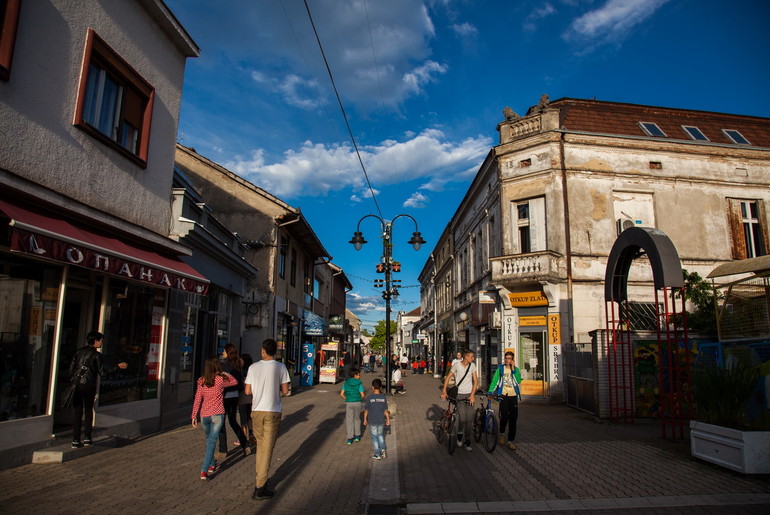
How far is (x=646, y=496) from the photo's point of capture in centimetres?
581

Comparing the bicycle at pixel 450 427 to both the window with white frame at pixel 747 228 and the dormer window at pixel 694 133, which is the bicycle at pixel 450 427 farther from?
the dormer window at pixel 694 133

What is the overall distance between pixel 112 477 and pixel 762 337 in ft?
35.4

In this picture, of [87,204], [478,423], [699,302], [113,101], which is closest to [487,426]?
[478,423]

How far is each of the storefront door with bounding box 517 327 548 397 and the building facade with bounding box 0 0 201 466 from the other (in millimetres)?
12104

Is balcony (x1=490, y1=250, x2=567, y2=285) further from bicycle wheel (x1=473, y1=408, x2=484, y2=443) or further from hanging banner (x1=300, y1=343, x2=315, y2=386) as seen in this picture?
hanging banner (x1=300, y1=343, x2=315, y2=386)

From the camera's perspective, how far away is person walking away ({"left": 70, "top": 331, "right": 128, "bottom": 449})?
23.2 feet

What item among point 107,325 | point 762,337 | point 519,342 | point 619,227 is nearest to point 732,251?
point 619,227

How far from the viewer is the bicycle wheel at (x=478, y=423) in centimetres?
884

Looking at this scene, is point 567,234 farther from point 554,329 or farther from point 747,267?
point 747,267

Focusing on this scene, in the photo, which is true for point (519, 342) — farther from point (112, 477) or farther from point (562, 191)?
point (112, 477)

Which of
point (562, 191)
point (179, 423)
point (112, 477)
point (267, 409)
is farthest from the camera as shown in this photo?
point (562, 191)

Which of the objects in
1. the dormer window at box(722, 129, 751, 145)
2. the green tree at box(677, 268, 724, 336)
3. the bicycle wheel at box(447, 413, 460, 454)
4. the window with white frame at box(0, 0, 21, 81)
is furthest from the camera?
the dormer window at box(722, 129, 751, 145)

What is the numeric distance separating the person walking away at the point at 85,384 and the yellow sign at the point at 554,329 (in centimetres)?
1403

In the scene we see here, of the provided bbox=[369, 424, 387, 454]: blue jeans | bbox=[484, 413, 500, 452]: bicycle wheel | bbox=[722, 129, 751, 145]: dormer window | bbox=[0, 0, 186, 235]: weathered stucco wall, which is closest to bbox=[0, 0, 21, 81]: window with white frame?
bbox=[0, 0, 186, 235]: weathered stucco wall
